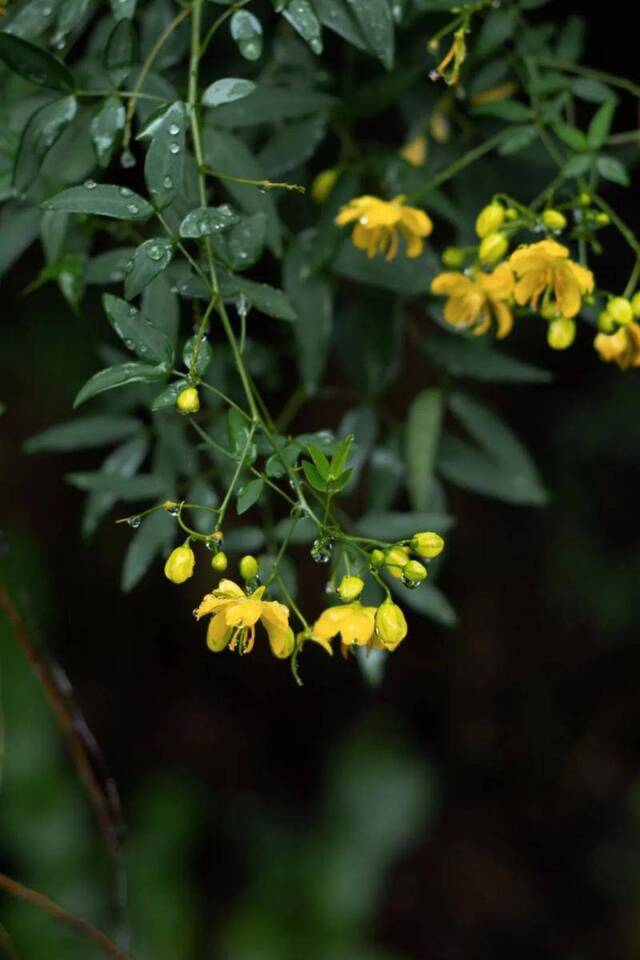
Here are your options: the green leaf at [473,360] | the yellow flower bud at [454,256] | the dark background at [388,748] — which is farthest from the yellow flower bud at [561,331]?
the dark background at [388,748]

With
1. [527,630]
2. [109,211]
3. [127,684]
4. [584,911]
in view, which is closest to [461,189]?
[109,211]

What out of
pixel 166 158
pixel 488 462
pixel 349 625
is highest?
pixel 166 158

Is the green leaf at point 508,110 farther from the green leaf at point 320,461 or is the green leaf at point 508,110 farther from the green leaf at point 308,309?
the green leaf at point 320,461

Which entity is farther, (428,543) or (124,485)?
(124,485)

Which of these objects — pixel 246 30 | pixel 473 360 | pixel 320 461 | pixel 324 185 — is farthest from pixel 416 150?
pixel 320 461

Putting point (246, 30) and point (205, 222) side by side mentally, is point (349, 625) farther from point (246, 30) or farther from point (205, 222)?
point (246, 30)
